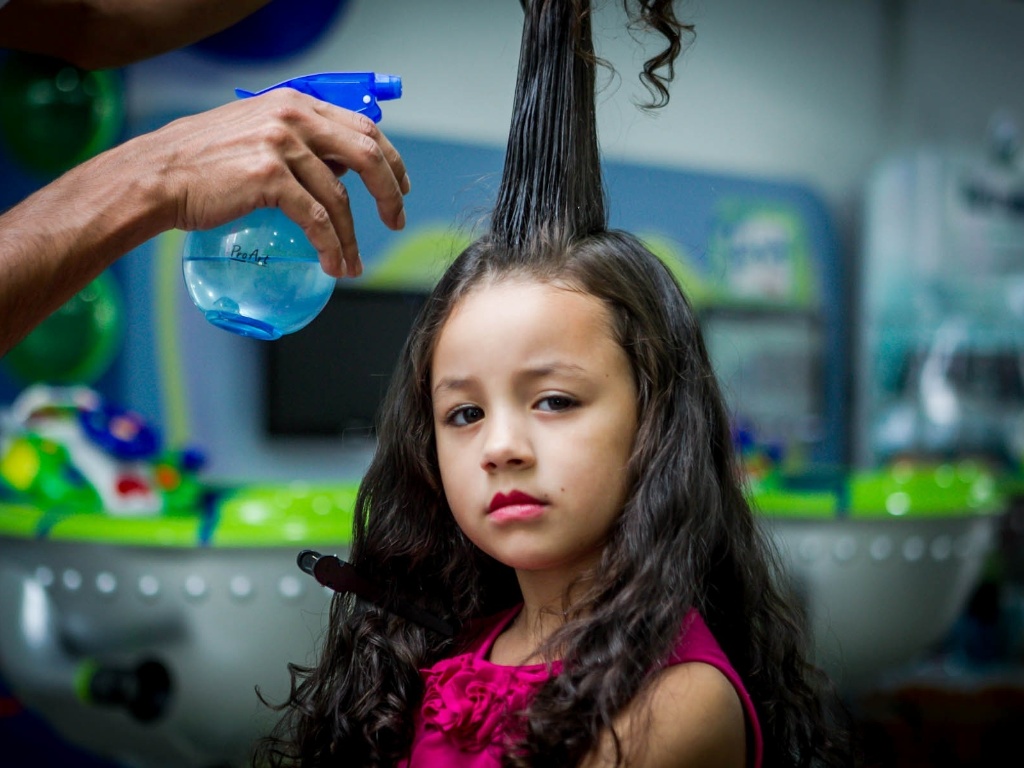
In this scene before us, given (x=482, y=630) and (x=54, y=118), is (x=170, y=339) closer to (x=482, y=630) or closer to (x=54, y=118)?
(x=54, y=118)

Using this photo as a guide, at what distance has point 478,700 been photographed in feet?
2.74

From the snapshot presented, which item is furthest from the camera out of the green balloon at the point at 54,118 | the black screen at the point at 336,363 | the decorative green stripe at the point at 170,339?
the black screen at the point at 336,363

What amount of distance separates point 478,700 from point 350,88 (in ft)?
1.61

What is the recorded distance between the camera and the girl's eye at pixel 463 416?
847 millimetres

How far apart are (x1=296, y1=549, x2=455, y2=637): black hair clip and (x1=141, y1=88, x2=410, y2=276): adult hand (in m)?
0.23

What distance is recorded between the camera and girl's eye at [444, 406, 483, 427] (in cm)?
85

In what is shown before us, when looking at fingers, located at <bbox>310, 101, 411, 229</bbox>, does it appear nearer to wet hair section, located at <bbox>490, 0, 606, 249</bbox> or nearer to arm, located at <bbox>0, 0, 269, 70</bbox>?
wet hair section, located at <bbox>490, 0, 606, 249</bbox>

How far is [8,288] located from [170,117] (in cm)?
252

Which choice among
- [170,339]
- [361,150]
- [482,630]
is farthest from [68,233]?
[170,339]

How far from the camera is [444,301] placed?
2.97 ft

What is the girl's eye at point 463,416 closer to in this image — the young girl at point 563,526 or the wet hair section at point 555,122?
the young girl at point 563,526

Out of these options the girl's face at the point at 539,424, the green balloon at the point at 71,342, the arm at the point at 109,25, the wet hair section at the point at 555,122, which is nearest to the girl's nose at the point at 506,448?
the girl's face at the point at 539,424

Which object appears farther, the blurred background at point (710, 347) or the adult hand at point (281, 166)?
the blurred background at point (710, 347)

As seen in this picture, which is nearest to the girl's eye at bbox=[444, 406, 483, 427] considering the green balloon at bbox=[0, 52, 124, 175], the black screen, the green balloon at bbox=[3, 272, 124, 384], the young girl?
the young girl
